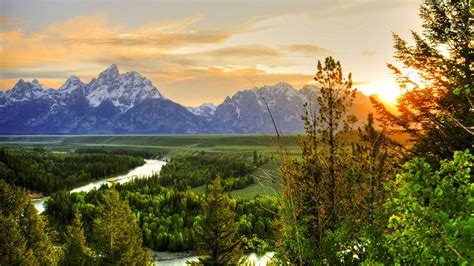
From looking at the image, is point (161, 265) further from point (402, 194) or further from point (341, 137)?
point (402, 194)

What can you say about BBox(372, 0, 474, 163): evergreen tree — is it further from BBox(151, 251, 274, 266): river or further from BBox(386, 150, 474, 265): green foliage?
BBox(151, 251, 274, 266): river

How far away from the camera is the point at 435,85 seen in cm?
2155

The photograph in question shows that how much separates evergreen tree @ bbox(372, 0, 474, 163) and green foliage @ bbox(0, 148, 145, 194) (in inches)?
3981

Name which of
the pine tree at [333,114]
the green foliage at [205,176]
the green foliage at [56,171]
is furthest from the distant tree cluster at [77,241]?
the green foliage at [56,171]

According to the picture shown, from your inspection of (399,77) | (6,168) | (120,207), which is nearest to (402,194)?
(399,77)

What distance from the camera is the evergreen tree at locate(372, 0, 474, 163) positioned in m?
19.1

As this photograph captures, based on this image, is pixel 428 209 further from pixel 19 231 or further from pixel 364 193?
pixel 19 231

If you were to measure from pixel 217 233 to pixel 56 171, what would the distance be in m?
126

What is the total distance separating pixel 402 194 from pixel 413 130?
56.3ft

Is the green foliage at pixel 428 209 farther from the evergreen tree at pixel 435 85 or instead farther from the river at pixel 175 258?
the river at pixel 175 258

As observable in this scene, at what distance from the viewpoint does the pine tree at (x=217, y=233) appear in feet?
113

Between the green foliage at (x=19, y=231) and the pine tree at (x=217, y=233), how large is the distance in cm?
1592

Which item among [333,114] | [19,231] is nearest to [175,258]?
[19,231]

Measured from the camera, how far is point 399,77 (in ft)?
72.3
